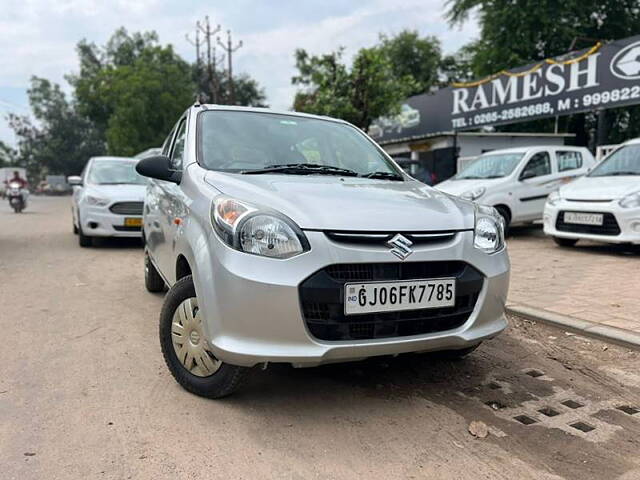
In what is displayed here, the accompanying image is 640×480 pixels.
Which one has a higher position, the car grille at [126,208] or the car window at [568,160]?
the car window at [568,160]

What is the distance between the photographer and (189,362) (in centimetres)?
299

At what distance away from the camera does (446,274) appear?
111 inches

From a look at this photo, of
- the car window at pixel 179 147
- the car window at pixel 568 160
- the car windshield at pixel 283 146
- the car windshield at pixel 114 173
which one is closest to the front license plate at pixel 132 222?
the car windshield at pixel 114 173

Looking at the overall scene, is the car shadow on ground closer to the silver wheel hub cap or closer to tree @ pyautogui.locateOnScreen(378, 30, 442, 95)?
the silver wheel hub cap

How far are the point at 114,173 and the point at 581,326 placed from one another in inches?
325

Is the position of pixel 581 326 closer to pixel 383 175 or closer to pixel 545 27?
pixel 383 175

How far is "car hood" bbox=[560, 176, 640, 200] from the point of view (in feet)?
23.5

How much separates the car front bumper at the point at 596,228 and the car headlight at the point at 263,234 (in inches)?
231

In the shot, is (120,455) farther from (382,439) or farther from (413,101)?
(413,101)

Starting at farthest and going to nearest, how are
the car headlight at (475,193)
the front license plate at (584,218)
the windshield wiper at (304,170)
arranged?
1. the car headlight at (475,193)
2. the front license plate at (584,218)
3. the windshield wiper at (304,170)

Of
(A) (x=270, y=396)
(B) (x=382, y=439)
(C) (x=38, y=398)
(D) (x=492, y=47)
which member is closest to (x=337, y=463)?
(B) (x=382, y=439)

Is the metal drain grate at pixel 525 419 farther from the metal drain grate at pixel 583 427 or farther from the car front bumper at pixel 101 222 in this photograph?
the car front bumper at pixel 101 222

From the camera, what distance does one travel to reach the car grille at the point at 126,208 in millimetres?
8797

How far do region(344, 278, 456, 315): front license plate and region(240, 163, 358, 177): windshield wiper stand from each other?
113cm
